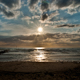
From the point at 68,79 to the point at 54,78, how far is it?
5.48 feet

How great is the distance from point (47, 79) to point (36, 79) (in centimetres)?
134

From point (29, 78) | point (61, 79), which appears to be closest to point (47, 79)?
point (61, 79)

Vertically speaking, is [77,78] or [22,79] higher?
[22,79]

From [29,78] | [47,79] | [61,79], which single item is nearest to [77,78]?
[61,79]

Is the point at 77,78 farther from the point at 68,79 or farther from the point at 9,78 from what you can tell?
the point at 9,78

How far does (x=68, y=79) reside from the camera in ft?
28.9

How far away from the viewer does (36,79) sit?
8.80 meters

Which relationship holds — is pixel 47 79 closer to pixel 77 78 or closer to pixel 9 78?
pixel 77 78

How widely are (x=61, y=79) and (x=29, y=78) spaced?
154 inches

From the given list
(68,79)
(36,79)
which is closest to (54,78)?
(68,79)

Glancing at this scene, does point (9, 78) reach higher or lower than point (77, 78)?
higher

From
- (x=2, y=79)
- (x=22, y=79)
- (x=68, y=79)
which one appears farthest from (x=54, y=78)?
(x=2, y=79)

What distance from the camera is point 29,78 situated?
356 inches

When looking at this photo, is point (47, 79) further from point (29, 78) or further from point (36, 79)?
point (29, 78)
